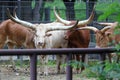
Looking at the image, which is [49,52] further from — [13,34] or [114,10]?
[13,34]

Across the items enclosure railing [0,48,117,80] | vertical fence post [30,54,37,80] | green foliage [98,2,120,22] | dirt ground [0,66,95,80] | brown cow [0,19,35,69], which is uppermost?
green foliage [98,2,120,22]

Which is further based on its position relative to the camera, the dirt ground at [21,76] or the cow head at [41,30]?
the cow head at [41,30]

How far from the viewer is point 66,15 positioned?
15258mm

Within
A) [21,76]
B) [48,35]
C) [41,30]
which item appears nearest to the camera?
[21,76]

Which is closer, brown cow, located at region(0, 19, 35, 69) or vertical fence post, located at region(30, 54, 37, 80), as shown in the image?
vertical fence post, located at region(30, 54, 37, 80)

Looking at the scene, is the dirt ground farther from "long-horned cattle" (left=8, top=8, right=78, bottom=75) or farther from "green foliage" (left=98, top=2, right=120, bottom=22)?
"green foliage" (left=98, top=2, right=120, bottom=22)

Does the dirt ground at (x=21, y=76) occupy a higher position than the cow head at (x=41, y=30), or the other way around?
the cow head at (x=41, y=30)

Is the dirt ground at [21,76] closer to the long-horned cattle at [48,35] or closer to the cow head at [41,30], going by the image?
the long-horned cattle at [48,35]

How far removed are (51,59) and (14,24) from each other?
172 cm

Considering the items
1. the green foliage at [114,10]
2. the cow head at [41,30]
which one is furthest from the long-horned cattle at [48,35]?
the green foliage at [114,10]

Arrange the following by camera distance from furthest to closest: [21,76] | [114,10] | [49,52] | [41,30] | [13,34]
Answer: [13,34]
[41,30]
[21,76]
[49,52]
[114,10]

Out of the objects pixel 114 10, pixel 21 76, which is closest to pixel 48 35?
pixel 21 76

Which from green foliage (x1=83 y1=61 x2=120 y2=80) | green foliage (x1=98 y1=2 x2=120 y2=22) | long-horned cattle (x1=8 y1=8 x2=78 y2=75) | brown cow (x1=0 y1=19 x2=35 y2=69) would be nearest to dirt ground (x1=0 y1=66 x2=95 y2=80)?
long-horned cattle (x1=8 y1=8 x2=78 y2=75)

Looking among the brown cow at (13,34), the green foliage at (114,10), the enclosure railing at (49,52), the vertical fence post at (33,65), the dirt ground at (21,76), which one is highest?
the green foliage at (114,10)
